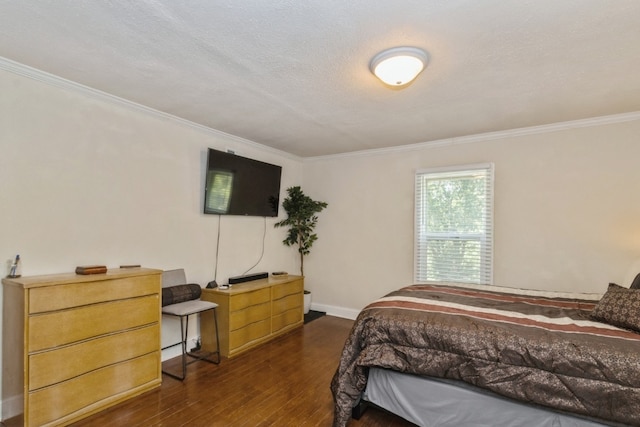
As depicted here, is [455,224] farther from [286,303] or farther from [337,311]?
[286,303]

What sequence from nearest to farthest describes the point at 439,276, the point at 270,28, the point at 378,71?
the point at 270,28 → the point at 378,71 → the point at 439,276

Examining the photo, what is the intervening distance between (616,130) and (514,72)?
1.75 metres

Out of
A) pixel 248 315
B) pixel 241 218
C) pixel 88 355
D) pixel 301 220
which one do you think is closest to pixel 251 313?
pixel 248 315

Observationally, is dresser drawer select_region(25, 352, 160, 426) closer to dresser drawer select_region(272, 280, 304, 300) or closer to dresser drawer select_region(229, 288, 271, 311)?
dresser drawer select_region(229, 288, 271, 311)

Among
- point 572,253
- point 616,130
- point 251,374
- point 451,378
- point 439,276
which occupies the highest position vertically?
point 616,130

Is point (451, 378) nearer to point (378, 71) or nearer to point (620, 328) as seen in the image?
point (620, 328)

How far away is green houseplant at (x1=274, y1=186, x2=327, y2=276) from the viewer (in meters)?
4.73

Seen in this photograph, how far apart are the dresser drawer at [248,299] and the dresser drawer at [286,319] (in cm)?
33

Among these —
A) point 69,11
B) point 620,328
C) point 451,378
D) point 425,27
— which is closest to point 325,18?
point 425,27

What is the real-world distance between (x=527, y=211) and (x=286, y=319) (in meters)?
3.05

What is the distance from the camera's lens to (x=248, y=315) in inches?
Answer: 134

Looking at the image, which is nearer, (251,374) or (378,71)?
(378,71)

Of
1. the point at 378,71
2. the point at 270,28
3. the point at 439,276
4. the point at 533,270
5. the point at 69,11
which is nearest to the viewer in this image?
the point at 69,11

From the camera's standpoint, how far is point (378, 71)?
2070 millimetres
